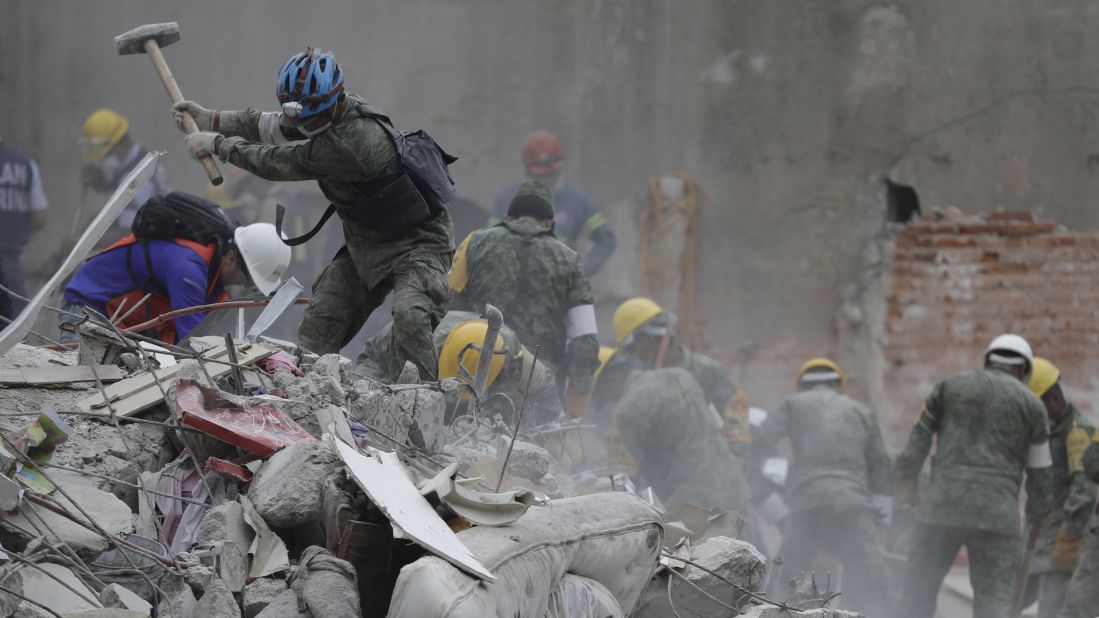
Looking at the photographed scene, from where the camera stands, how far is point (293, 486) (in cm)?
447

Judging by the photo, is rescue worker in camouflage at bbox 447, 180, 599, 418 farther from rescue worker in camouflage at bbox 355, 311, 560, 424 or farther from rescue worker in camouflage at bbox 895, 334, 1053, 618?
rescue worker in camouflage at bbox 895, 334, 1053, 618

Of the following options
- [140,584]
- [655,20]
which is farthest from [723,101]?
[140,584]

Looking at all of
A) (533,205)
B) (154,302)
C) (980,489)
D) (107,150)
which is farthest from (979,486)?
(107,150)

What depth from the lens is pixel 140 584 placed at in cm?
419

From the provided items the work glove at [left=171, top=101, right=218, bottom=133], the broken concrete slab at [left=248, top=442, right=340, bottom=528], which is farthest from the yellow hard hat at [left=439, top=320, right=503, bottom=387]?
the broken concrete slab at [left=248, top=442, right=340, bottom=528]

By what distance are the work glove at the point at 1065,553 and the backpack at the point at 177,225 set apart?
5.18m

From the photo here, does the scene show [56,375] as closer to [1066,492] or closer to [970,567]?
[970,567]

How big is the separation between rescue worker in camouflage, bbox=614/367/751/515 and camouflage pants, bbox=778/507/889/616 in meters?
0.72

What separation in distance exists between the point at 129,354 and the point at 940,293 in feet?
27.8

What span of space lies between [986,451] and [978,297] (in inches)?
170

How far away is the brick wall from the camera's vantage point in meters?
12.4

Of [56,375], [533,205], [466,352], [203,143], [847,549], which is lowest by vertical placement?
[56,375]

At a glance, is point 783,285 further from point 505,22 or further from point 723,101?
point 505,22

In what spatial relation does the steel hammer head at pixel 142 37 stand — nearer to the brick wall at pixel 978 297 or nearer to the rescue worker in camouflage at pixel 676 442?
the rescue worker in camouflage at pixel 676 442
